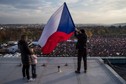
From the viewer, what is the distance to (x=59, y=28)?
402 inches

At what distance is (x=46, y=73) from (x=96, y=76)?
208cm

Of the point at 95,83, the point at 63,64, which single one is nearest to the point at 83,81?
the point at 95,83

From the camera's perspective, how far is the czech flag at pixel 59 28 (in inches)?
396

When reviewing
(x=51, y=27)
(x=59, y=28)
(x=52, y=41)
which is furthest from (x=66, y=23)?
(x=52, y=41)

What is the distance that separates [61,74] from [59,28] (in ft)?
6.40

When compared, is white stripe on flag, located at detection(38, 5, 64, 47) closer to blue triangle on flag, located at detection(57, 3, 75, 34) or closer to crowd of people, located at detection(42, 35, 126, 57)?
blue triangle on flag, located at detection(57, 3, 75, 34)

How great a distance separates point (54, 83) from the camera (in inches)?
371

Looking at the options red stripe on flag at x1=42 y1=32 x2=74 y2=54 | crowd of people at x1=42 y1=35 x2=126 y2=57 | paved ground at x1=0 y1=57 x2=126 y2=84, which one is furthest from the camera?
crowd of people at x1=42 y1=35 x2=126 y2=57

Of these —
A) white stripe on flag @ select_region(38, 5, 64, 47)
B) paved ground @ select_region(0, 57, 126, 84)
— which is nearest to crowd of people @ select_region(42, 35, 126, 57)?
paved ground @ select_region(0, 57, 126, 84)

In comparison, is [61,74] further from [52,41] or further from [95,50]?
[95,50]

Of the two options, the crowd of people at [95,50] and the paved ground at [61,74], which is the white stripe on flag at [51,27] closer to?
the paved ground at [61,74]

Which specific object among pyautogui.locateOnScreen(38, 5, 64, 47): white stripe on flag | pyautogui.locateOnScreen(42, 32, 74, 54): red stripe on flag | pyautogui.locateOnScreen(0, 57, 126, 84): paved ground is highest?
pyautogui.locateOnScreen(38, 5, 64, 47): white stripe on flag

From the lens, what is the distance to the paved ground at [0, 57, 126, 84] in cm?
970

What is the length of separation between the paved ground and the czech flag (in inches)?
51.8
